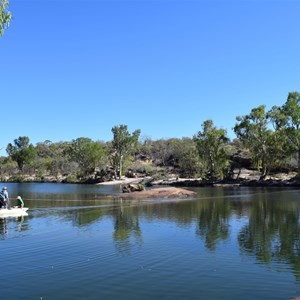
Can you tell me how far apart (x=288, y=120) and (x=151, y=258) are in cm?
7454

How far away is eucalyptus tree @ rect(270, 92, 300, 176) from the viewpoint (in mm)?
83625

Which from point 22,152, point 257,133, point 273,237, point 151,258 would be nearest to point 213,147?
point 257,133

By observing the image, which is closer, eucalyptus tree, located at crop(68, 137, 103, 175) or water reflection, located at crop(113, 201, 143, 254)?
water reflection, located at crop(113, 201, 143, 254)

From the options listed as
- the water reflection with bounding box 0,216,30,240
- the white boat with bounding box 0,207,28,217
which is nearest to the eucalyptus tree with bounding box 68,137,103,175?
the white boat with bounding box 0,207,28,217

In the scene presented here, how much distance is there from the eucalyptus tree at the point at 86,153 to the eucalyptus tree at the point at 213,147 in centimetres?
4433

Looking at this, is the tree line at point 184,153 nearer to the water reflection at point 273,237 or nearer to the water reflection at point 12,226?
the water reflection at point 273,237

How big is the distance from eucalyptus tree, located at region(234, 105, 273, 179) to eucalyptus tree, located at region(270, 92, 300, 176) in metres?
2.72

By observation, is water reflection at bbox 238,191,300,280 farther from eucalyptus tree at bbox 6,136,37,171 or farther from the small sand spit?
eucalyptus tree at bbox 6,136,37,171

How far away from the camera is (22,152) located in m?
176

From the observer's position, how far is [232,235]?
24.8m

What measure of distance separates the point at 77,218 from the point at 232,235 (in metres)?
14.9

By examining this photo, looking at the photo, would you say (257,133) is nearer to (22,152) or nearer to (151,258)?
(151,258)

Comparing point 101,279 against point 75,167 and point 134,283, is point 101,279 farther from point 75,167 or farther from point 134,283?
point 75,167

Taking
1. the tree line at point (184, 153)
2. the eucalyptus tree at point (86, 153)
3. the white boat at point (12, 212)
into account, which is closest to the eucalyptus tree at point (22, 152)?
the tree line at point (184, 153)
